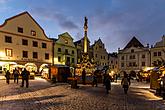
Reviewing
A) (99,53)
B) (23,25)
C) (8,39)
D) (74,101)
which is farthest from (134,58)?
(74,101)

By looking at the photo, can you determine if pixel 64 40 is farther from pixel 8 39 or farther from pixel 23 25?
pixel 8 39

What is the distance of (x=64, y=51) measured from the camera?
2344 inches

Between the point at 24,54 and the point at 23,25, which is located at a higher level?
the point at 23,25

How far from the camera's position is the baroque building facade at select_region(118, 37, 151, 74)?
233ft

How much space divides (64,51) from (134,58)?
23.7 m

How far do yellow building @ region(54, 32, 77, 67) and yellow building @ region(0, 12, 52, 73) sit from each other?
2265mm

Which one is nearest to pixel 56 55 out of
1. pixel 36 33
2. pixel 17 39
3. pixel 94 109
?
pixel 36 33

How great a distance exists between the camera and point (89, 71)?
112 ft

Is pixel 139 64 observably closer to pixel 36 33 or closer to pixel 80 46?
pixel 80 46

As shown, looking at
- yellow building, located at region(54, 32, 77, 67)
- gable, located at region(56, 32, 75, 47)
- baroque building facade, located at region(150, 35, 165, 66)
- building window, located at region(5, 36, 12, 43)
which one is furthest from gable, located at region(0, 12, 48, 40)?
baroque building facade, located at region(150, 35, 165, 66)

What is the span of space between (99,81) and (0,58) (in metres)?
18.1

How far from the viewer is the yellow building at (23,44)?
45.7 metres

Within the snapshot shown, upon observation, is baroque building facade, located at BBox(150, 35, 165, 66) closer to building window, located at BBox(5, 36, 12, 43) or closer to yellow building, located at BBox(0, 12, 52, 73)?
yellow building, located at BBox(0, 12, 52, 73)

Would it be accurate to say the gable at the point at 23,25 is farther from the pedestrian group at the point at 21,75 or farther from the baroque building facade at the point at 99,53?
the baroque building facade at the point at 99,53
